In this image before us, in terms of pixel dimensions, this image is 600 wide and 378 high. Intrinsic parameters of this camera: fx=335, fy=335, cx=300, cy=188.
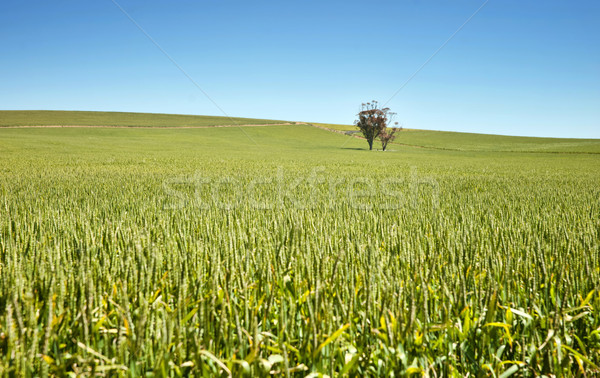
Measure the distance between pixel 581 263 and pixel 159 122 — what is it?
2867 inches

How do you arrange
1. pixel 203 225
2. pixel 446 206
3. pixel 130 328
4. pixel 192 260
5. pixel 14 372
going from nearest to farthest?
pixel 14 372 → pixel 130 328 → pixel 192 260 → pixel 203 225 → pixel 446 206

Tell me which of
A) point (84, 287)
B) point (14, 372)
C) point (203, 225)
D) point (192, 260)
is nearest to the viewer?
point (14, 372)

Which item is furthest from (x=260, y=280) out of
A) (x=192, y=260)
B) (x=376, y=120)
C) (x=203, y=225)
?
(x=376, y=120)

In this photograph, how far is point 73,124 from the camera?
181 feet

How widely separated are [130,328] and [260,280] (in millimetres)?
679

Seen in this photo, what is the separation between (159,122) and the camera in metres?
67.1

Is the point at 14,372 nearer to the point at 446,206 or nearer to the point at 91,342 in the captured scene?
the point at 91,342

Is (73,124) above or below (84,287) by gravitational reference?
above

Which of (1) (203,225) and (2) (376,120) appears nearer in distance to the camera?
(1) (203,225)

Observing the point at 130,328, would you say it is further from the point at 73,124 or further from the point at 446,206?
the point at 73,124

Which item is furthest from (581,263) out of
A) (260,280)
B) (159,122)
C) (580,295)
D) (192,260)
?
(159,122)

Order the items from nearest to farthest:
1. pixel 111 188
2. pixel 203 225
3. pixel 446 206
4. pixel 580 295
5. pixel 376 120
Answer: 1. pixel 580 295
2. pixel 203 225
3. pixel 446 206
4. pixel 111 188
5. pixel 376 120

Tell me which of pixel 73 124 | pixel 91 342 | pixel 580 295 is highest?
pixel 73 124

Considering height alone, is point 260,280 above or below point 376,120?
below
